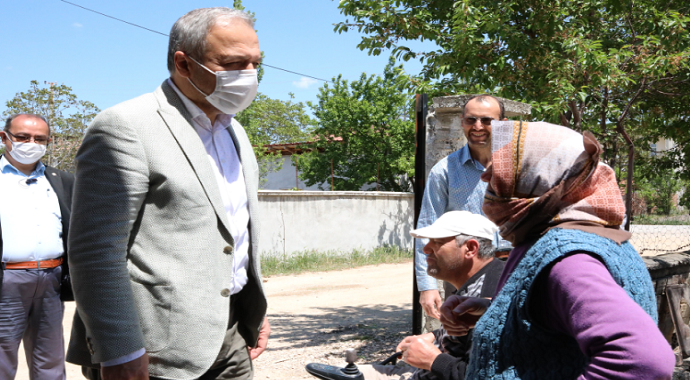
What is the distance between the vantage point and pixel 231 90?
223cm

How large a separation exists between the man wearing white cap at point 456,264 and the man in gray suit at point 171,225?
946 mm

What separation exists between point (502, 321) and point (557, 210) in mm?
309

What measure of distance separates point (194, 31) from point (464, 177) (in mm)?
2033

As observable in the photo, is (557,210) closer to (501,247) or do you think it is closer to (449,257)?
(449,257)

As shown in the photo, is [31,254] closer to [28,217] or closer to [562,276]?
[28,217]

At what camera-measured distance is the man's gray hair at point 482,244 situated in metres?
2.86

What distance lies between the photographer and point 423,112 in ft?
14.7

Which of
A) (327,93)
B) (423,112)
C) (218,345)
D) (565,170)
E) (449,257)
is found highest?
(327,93)

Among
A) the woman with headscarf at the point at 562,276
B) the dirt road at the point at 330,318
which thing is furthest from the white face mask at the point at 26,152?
the woman with headscarf at the point at 562,276

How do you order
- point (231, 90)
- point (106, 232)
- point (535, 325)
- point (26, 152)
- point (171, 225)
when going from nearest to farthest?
1. point (535, 325)
2. point (106, 232)
3. point (171, 225)
4. point (231, 90)
5. point (26, 152)

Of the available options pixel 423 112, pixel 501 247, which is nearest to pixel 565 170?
pixel 501 247

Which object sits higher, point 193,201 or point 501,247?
point 193,201

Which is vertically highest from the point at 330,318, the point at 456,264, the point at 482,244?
the point at 482,244

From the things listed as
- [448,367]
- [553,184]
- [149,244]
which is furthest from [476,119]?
[149,244]
